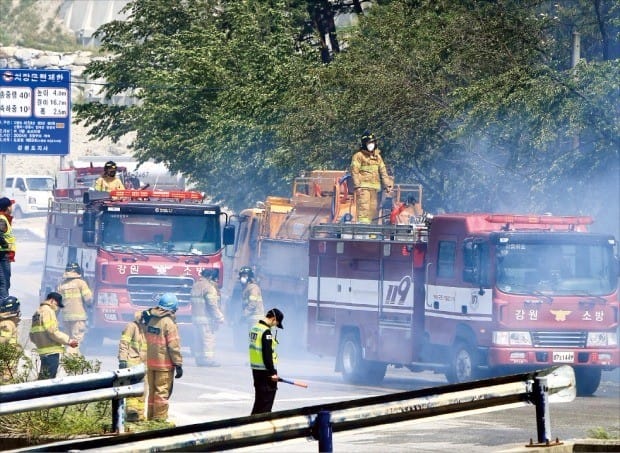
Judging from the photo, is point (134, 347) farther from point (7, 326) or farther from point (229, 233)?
point (229, 233)

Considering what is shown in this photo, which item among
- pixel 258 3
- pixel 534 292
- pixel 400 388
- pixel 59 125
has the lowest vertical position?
pixel 400 388

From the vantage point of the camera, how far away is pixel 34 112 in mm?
25234

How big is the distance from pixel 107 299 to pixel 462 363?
294 inches

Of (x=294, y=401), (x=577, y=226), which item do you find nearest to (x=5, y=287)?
(x=294, y=401)

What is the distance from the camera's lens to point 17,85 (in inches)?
992

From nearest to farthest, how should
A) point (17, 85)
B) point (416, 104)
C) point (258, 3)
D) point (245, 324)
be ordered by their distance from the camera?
point (17, 85), point (245, 324), point (416, 104), point (258, 3)

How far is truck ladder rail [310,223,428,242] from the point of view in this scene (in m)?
22.6

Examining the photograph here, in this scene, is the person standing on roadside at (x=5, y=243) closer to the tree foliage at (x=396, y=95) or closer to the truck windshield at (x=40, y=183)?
the tree foliage at (x=396, y=95)

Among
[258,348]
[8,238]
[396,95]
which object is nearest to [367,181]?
[8,238]

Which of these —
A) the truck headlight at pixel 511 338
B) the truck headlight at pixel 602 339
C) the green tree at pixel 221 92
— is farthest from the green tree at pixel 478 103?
the truck headlight at pixel 511 338

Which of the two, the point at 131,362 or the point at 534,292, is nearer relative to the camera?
the point at 131,362

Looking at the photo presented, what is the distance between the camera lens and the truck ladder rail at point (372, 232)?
22594 millimetres

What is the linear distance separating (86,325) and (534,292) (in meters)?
9.20

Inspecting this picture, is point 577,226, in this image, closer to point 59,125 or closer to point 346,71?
point 59,125
